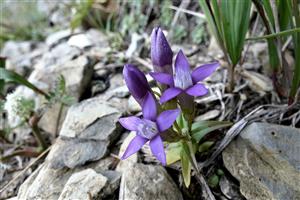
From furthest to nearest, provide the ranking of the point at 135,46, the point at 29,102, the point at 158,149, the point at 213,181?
the point at 135,46
the point at 29,102
the point at 213,181
the point at 158,149

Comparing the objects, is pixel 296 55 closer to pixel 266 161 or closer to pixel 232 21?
pixel 232 21

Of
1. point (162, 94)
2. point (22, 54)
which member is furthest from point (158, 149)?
point (22, 54)

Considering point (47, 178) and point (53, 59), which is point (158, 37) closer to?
point (47, 178)

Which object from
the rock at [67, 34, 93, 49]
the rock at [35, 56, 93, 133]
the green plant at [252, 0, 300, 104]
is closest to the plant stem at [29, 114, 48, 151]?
the rock at [35, 56, 93, 133]

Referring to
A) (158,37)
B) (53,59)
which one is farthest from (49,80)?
(158,37)

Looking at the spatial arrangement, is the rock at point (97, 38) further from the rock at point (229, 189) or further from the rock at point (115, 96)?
the rock at point (229, 189)
